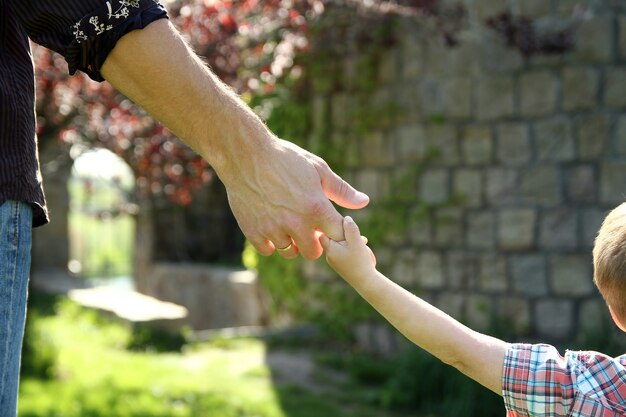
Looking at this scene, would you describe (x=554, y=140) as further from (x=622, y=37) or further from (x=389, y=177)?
(x=389, y=177)

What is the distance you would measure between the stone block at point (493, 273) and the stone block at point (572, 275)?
1.25 ft

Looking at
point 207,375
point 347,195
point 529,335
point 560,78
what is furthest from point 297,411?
point 347,195

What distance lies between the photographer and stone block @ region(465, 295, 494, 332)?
6.24 meters

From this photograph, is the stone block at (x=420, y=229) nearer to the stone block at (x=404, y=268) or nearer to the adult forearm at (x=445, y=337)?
the stone block at (x=404, y=268)

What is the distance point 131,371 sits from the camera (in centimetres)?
608

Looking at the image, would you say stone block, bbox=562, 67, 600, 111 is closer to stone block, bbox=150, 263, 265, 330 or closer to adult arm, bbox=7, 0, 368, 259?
adult arm, bbox=7, 0, 368, 259

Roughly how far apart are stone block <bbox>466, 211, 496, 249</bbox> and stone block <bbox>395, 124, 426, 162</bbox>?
66 centimetres

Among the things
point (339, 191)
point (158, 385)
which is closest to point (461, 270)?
point (158, 385)

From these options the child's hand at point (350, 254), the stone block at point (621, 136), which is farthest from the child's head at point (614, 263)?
the stone block at point (621, 136)

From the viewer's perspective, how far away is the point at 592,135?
5.69m

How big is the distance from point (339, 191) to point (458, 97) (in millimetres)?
4738

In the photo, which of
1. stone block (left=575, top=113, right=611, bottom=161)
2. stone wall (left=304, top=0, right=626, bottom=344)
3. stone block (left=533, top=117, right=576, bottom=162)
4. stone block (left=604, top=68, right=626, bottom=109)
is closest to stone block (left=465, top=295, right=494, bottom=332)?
stone wall (left=304, top=0, right=626, bottom=344)

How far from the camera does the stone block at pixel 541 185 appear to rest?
5875mm

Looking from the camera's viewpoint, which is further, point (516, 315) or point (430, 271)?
point (430, 271)
